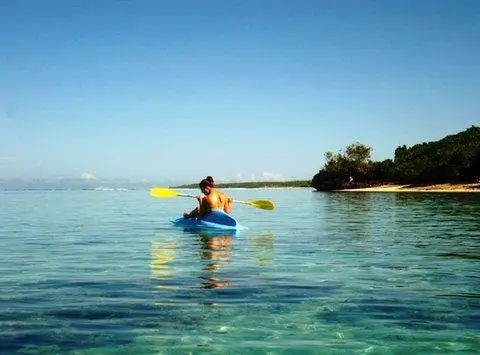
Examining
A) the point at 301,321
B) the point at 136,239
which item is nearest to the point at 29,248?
the point at 136,239

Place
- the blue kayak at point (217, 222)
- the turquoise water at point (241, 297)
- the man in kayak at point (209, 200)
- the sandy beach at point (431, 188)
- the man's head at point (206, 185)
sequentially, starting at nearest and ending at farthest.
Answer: the turquoise water at point (241, 297) < the man's head at point (206, 185) < the man in kayak at point (209, 200) < the blue kayak at point (217, 222) < the sandy beach at point (431, 188)

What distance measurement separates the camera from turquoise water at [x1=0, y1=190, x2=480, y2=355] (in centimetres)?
768

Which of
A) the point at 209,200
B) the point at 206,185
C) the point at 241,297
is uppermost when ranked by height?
the point at 206,185

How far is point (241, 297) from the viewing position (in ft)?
34.3

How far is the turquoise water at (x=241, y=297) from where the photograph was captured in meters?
7.68

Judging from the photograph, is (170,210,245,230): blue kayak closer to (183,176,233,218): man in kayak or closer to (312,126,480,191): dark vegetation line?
(183,176,233,218): man in kayak

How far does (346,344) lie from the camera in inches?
301

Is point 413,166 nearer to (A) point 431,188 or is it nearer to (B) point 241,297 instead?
(A) point 431,188

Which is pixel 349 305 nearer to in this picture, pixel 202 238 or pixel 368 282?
pixel 368 282

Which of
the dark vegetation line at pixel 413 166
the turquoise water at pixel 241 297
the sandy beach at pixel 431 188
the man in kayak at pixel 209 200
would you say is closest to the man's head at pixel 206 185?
the man in kayak at pixel 209 200

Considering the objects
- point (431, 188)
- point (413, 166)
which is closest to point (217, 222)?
point (431, 188)

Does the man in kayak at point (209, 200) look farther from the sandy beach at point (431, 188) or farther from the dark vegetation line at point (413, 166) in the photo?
the dark vegetation line at point (413, 166)

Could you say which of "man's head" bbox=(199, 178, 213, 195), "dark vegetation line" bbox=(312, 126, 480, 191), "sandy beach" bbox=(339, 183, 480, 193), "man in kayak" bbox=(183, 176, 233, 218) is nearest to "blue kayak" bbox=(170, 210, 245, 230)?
"man in kayak" bbox=(183, 176, 233, 218)

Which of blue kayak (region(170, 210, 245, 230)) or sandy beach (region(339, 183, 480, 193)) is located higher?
sandy beach (region(339, 183, 480, 193))
